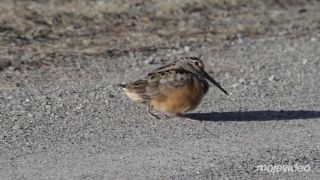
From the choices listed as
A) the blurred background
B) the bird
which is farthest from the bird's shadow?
the blurred background

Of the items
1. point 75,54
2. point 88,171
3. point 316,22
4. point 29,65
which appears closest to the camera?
point 88,171

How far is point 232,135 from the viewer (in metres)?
9.64

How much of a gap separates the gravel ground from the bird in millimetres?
213

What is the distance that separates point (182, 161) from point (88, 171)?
3.03 ft

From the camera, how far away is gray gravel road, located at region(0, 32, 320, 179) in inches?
326

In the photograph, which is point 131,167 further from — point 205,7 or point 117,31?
point 205,7

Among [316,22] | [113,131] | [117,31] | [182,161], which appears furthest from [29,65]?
[316,22]

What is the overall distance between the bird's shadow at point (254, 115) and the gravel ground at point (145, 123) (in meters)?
0.01

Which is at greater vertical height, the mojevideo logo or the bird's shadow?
the mojevideo logo

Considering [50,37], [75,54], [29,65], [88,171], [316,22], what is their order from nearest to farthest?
[88,171]
[29,65]
[75,54]
[50,37]
[316,22]

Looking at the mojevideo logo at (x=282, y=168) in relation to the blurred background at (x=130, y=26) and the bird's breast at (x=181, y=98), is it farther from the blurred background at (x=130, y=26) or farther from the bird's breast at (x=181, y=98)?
the blurred background at (x=130, y=26)

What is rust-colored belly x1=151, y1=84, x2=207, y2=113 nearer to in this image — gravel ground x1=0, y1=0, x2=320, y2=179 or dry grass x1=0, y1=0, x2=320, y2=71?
gravel ground x1=0, y1=0, x2=320, y2=179

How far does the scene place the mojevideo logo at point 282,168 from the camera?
838cm

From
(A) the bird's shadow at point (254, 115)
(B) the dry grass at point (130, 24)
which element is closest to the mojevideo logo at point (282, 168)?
(A) the bird's shadow at point (254, 115)
